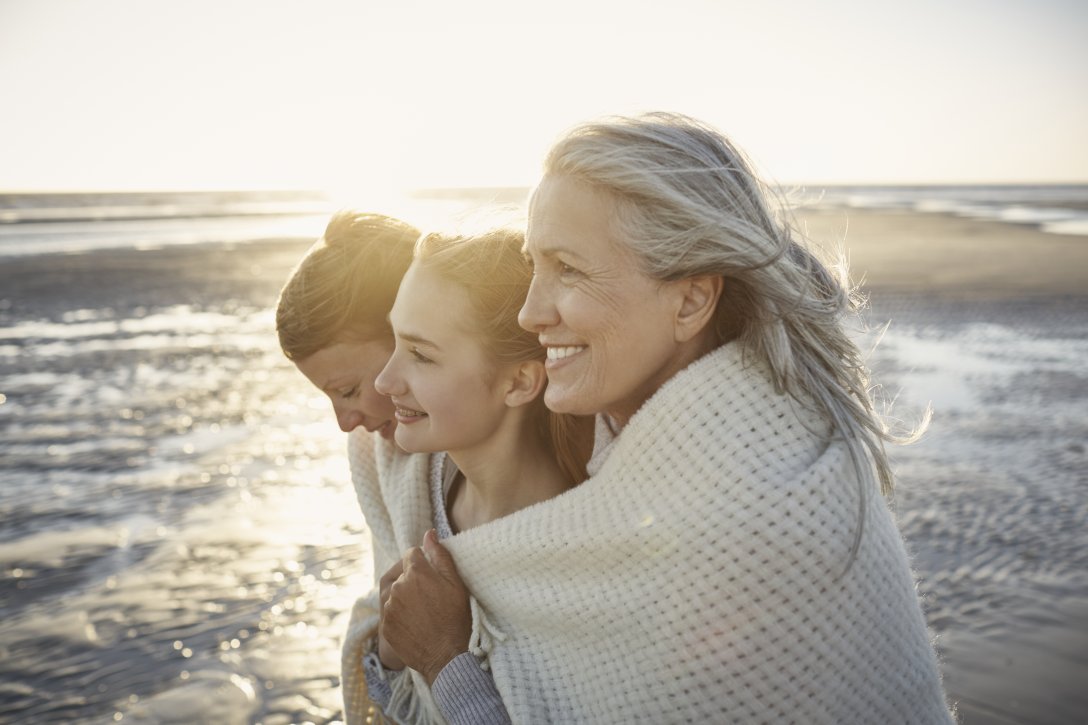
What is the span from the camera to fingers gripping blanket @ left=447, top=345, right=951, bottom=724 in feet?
6.16

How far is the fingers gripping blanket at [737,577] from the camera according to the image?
1.88 meters

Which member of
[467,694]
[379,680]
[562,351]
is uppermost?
[562,351]

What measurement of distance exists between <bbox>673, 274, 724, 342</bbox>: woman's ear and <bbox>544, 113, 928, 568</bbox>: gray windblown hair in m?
0.04

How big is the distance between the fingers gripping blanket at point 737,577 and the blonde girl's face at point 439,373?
19.4 inches

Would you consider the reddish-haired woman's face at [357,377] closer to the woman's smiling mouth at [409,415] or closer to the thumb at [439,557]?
the woman's smiling mouth at [409,415]

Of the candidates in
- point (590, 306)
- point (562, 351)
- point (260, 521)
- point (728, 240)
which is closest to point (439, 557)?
point (562, 351)

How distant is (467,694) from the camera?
232 cm

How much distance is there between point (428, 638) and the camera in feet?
7.91

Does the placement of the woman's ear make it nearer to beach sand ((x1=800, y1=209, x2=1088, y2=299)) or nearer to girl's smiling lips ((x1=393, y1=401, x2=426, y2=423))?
girl's smiling lips ((x1=393, y1=401, x2=426, y2=423))

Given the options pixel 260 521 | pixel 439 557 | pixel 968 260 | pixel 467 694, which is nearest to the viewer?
pixel 467 694

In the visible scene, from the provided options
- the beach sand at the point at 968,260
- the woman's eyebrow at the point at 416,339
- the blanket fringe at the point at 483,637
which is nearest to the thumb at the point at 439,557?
the blanket fringe at the point at 483,637

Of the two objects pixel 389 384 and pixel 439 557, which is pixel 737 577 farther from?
pixel 389 384

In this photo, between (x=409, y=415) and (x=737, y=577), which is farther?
(x=409, y=415)

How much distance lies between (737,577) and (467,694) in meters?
0.86
